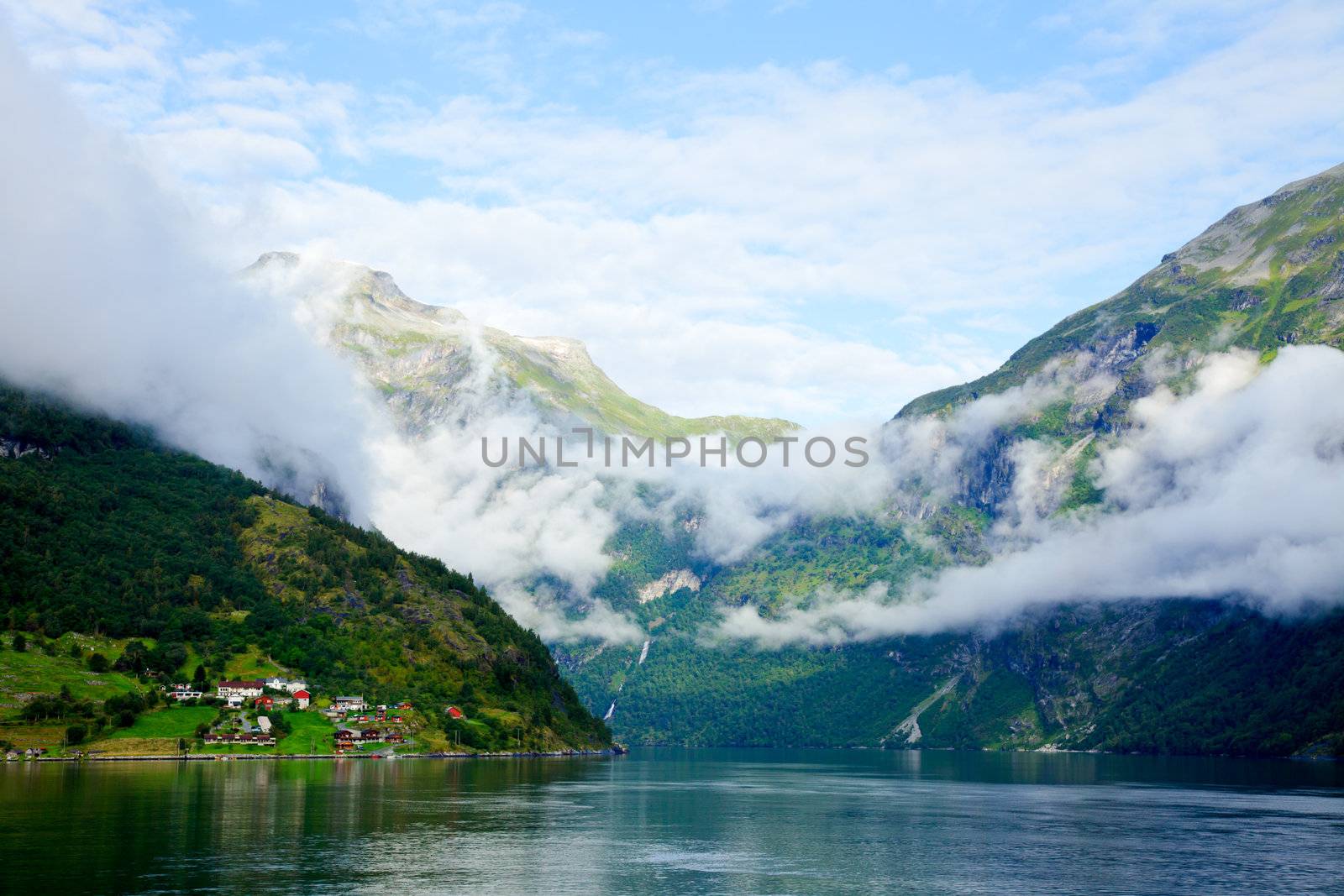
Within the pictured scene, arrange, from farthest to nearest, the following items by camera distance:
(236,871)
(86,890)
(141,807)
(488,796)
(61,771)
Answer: (61,771) < (488,796) < (141,807) < (236,871) < (86,890)

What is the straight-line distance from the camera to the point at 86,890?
277 ft

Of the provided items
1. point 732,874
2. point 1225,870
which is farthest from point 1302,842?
point 732,874

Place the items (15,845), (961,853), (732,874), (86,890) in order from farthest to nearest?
1. (961,853)
2. (732,874)
3. (15,845)
4. (86,890)

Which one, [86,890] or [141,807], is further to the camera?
[141,807]

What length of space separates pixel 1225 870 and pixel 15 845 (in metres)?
113

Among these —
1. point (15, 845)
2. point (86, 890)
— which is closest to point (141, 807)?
point (15, 845)

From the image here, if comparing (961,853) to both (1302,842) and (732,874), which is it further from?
(1302,842)

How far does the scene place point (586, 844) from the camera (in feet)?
421

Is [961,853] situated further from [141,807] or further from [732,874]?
[141,807]

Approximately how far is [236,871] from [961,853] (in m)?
74.3

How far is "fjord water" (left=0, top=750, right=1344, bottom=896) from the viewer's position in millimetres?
98750

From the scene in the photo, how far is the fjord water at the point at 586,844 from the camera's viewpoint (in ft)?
324

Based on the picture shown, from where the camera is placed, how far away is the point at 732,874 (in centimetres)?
10969

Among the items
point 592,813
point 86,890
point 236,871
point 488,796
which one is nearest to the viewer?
point 86,890
